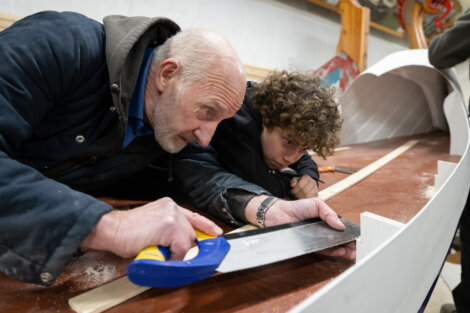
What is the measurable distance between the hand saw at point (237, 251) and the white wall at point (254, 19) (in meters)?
1.03

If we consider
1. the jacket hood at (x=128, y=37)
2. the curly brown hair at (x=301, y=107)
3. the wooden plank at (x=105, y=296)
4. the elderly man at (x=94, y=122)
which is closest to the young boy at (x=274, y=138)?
the curly brown hair at (x=301, y=107)

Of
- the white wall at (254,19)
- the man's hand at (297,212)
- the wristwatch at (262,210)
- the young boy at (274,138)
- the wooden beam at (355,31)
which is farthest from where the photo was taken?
the wooden beam at (355,31)

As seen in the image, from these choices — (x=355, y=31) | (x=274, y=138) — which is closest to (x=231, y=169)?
(x=274, y=138)

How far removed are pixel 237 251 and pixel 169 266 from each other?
0.58 feet

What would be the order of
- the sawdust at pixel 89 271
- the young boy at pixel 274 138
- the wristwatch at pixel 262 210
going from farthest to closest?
the young boy at pixel 274 138, the wristwatch at pixel 262 210, the sawdust at pixel 89 271

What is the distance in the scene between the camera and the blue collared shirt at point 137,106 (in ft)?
2.96

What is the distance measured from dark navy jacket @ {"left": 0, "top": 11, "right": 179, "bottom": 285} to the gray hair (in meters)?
0.11

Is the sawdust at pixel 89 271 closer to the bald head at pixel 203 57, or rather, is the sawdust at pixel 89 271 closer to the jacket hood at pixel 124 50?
the jacket hood at pixel 124 50

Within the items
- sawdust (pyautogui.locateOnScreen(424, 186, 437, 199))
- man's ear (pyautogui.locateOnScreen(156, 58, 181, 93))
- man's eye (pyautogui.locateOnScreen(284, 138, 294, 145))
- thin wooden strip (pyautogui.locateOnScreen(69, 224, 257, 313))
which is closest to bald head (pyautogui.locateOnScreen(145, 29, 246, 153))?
man's ear (pyautogui.locateOnScreen(156, 58, 181, 93))

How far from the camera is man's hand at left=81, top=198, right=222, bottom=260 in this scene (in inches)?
19.9

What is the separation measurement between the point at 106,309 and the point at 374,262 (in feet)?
1.48

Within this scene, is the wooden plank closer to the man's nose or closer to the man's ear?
the man's nose

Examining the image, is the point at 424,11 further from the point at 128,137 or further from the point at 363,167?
the point at 128,137

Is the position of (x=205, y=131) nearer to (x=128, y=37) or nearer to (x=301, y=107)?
(x=128, y=37)
